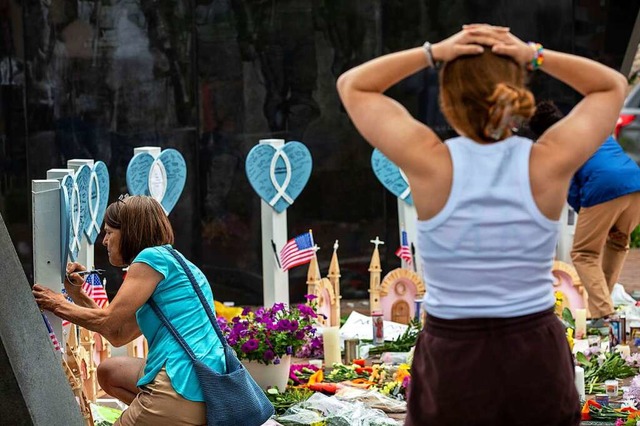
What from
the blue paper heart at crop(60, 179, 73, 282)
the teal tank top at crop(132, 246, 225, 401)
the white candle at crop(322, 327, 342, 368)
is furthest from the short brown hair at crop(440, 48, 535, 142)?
the white candle at crop(322, 327, 342, 368)

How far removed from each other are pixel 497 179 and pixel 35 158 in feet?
21.8

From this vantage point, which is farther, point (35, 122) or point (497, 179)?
point (35, 122)

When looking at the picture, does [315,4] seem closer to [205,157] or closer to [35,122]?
[205,157]

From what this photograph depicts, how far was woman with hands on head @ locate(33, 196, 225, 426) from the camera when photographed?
454 centimetres

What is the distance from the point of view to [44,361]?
4.16 m

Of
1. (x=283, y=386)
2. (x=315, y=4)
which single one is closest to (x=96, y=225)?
(x=283, y=386)

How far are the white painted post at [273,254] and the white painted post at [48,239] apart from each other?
10.3 feet

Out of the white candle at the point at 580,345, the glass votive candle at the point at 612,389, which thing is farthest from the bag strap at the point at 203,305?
the white candle at the point at 580,345

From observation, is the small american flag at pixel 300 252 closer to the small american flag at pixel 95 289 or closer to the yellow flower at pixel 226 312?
the yellow flower at pixel 226 312

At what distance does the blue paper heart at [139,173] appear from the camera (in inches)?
279

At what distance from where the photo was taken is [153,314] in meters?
4.59

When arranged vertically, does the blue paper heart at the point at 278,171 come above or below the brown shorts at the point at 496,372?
above

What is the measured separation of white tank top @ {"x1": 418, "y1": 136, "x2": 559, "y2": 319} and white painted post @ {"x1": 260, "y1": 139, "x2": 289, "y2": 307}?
5.10 m

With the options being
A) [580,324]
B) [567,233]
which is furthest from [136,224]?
[567,233]
